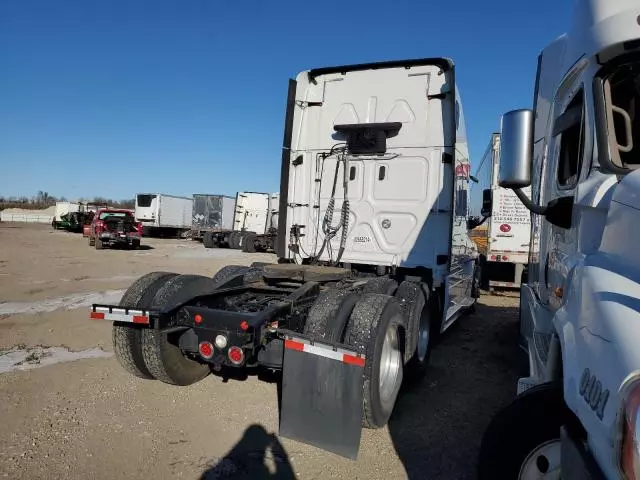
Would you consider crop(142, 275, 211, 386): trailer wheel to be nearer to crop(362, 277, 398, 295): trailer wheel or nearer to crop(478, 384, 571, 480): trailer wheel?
crop(362, 277, 398, 295): trailer wheel

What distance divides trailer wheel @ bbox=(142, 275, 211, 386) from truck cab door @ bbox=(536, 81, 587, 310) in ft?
9.94

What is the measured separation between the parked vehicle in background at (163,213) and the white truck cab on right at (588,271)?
106 feet

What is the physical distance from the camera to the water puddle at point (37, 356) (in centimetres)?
493

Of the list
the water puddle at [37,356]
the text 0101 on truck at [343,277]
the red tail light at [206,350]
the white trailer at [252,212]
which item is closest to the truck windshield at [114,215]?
the white trailer at [252,212]

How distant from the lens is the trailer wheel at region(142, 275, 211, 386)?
159 inches

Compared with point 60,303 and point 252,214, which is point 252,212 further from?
point 60,303

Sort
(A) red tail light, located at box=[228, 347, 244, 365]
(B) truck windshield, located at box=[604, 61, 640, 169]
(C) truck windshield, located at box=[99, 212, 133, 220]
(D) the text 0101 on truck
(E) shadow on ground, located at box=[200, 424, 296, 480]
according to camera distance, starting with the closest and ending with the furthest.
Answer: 1. (B) truck windshield, located at box=[604, 61, 640, 169]
2. (E) shadow on ground, located at box=[200, 424, 296, 480]
3. (D) the text 0101 on truck
4. (A) red tail light, located at box=[228, 347, 244, 365]
5. (C) truck windshield, located at box=[99, 212, 133, 220]

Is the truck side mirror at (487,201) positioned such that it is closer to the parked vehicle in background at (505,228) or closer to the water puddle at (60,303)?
the parked vehicle in background at (505,228)

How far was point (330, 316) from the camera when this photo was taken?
3.60 metres

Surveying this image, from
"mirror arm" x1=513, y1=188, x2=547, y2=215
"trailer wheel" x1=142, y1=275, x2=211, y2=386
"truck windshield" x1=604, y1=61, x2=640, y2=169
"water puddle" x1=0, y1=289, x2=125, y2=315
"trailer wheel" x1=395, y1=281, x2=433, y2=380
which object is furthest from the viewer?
"water puddle" x1=0, y1=289, x2=125, y2=315

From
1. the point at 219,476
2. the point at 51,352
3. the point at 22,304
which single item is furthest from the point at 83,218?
the point at 219,476

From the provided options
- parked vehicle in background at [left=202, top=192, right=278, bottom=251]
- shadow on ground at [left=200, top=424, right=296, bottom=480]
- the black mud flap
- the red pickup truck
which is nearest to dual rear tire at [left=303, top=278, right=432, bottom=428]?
the black mud flap

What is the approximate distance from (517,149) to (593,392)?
1620 millimetres

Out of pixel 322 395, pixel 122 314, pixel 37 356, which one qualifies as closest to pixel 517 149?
pixel 322 395
